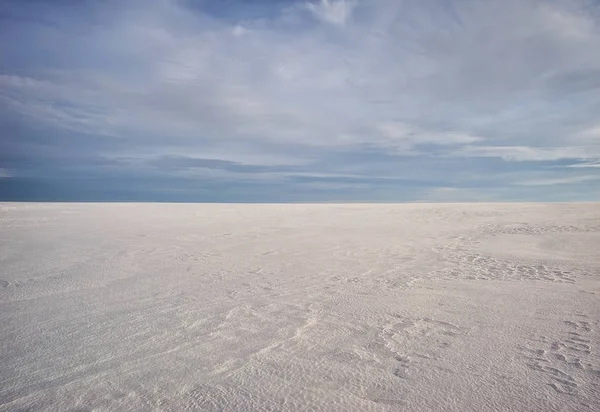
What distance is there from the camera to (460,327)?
16.5 feet

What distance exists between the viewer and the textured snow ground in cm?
339

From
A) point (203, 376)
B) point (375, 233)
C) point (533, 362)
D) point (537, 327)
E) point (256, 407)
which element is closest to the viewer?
point (256, 407)

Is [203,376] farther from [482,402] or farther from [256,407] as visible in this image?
[482,402]

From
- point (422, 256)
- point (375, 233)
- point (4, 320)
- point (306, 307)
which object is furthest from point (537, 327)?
point (375, 233)

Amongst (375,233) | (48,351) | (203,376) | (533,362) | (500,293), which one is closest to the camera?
(203,376)

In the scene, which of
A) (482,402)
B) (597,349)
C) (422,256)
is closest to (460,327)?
(597,349)

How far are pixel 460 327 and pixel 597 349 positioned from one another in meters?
1.43

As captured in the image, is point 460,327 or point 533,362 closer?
point 533,362

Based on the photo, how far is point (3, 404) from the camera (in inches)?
127

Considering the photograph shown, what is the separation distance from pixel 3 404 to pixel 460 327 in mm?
4934

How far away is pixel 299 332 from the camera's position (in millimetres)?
4836

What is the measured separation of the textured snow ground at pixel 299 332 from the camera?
339 cm

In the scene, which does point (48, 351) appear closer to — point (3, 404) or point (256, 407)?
point (3, 404)

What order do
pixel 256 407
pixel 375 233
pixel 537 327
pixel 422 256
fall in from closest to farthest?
pixel 256 407 → pixel 537 327 → pixel 422 256 → pixel 375 233
